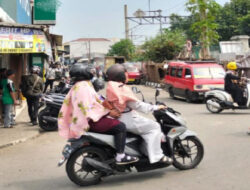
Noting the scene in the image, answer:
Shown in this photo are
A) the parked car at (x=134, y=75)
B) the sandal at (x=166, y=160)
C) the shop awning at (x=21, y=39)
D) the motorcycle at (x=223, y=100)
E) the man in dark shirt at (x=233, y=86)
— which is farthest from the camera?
the parked car at (x=134, y=75)

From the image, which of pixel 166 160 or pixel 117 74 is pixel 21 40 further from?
pixel 166 160

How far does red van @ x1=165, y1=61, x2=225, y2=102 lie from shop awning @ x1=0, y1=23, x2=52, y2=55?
9388 millimetres

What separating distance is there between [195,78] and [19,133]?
9612 mm

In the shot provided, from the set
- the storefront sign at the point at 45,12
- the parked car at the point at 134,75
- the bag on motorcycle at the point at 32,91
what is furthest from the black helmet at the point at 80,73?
the parked car at the point at 134,75

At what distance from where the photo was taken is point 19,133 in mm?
10789

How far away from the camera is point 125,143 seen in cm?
592

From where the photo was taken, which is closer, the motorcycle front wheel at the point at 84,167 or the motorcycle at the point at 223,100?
the motorcycle front wheel at the point at 84,167

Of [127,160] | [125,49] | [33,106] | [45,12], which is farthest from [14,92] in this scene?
[125,49]

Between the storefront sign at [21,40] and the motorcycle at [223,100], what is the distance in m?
6.38

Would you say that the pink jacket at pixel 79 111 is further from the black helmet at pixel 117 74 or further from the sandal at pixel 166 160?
the sandal at pixel 166 160

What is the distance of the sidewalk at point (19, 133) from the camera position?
383 inches

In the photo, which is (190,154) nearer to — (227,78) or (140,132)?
(140,132)

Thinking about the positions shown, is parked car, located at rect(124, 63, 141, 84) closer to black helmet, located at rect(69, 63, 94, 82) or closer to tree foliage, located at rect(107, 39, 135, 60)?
tree foliage, located at rect(107, 39, 135, 60)

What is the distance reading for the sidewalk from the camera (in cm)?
972
